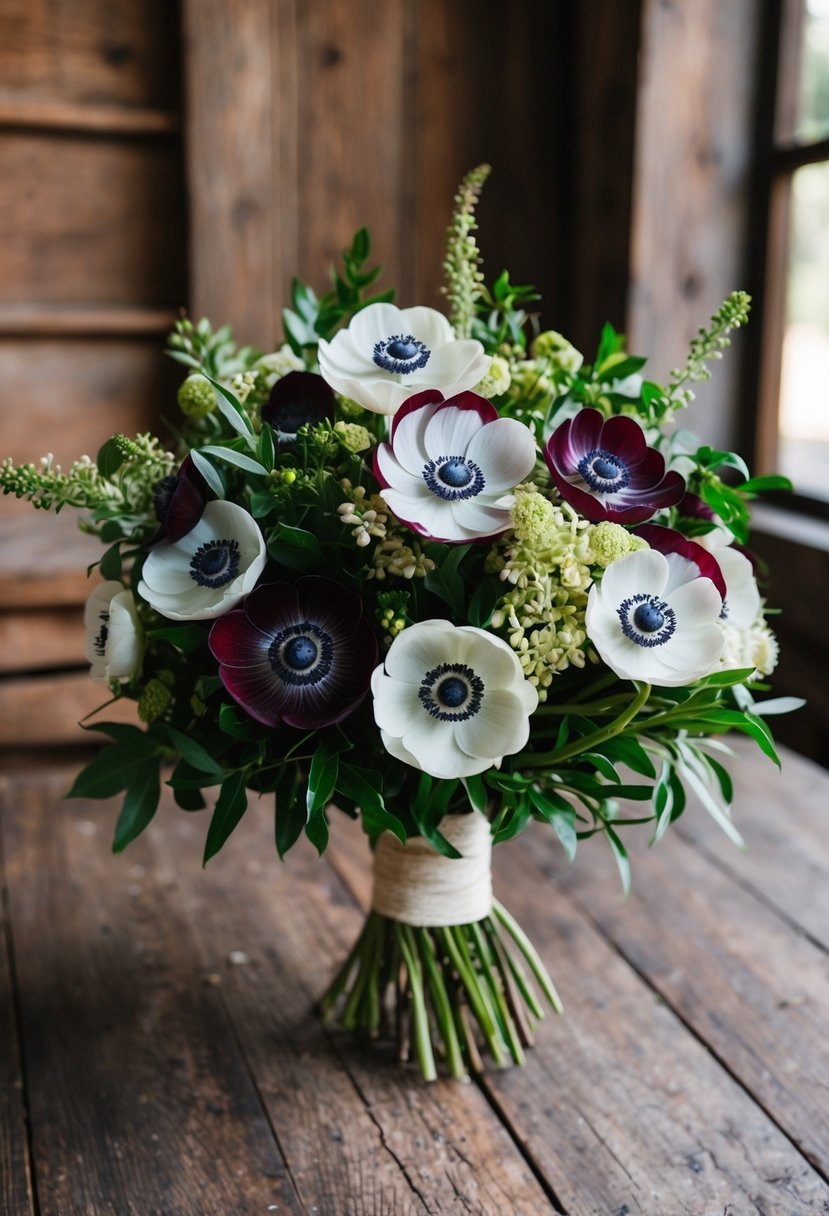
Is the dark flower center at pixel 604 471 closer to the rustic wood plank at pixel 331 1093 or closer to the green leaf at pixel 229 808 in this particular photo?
the green leaf at pixel 229 808

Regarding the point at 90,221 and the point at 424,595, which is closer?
the point at 424,595

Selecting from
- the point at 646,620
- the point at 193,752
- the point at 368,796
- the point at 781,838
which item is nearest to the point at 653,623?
the point at 646,620

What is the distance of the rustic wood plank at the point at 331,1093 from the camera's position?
2.55 feet

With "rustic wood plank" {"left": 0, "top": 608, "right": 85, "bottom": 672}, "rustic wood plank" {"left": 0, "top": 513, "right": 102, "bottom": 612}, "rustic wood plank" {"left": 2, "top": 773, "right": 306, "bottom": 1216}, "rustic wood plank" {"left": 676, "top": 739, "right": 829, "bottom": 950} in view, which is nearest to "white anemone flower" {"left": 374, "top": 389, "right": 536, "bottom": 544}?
"rustic wood plank" {"left": 2, "top": 773, "right": 306, "bottom": 1216}

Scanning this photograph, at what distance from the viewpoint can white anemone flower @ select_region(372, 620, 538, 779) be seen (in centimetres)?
69

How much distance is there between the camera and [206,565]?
741 mm

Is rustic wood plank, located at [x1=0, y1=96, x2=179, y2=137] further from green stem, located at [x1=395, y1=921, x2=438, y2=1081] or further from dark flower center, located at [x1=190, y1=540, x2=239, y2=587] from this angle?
green stem, located at [x1=395, y1=921, x2=438, y2=1081]

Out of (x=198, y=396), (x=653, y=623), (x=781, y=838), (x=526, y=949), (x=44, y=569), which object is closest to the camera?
(x=653, y=623)

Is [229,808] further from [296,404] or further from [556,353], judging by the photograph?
[556,353]

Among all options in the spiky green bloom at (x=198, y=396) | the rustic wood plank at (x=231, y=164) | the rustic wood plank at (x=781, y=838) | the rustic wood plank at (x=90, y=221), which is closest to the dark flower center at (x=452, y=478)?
the spiky green bloom at (x=198, y=396)

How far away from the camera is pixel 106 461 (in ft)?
2.60

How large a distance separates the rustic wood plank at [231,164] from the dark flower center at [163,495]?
125 cm

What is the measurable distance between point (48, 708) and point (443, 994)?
1085 mm


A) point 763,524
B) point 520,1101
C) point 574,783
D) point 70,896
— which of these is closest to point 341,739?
point 574,783
